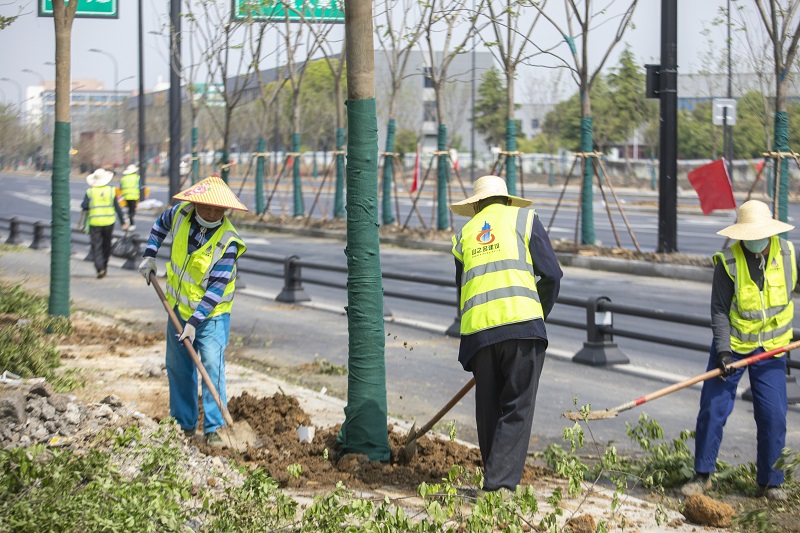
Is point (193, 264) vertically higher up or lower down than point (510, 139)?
lower down

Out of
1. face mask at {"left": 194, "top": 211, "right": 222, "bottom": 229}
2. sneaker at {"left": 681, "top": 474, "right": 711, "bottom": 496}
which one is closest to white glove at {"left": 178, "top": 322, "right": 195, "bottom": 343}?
face mask at {"left": 194, "top": 211, "right": 222, "bottom": 229}

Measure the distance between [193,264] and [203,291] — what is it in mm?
185

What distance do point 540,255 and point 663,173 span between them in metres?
13.1

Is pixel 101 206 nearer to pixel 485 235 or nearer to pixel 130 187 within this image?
pixel 130 187

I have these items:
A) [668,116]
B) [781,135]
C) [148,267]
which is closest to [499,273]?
[148,267]

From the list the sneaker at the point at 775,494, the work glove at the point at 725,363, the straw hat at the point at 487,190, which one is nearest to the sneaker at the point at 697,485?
the sneaker at the point at 775,494

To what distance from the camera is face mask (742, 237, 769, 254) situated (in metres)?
6.09

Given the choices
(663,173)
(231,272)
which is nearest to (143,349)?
(231,272)

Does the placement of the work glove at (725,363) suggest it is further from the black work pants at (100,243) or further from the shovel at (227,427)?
the black work pants at (100,243)

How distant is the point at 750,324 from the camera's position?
611 centimetres

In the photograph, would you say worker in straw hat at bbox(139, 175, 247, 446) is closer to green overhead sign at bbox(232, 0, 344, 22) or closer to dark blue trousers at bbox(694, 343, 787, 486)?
dark blue trousers at bbox(694, 343, 787, 486)

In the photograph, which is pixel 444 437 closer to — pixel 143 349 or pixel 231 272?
pixel 231 272

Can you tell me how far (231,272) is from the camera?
683 centimetres

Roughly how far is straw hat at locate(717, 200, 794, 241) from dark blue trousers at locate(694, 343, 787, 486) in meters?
0.66
